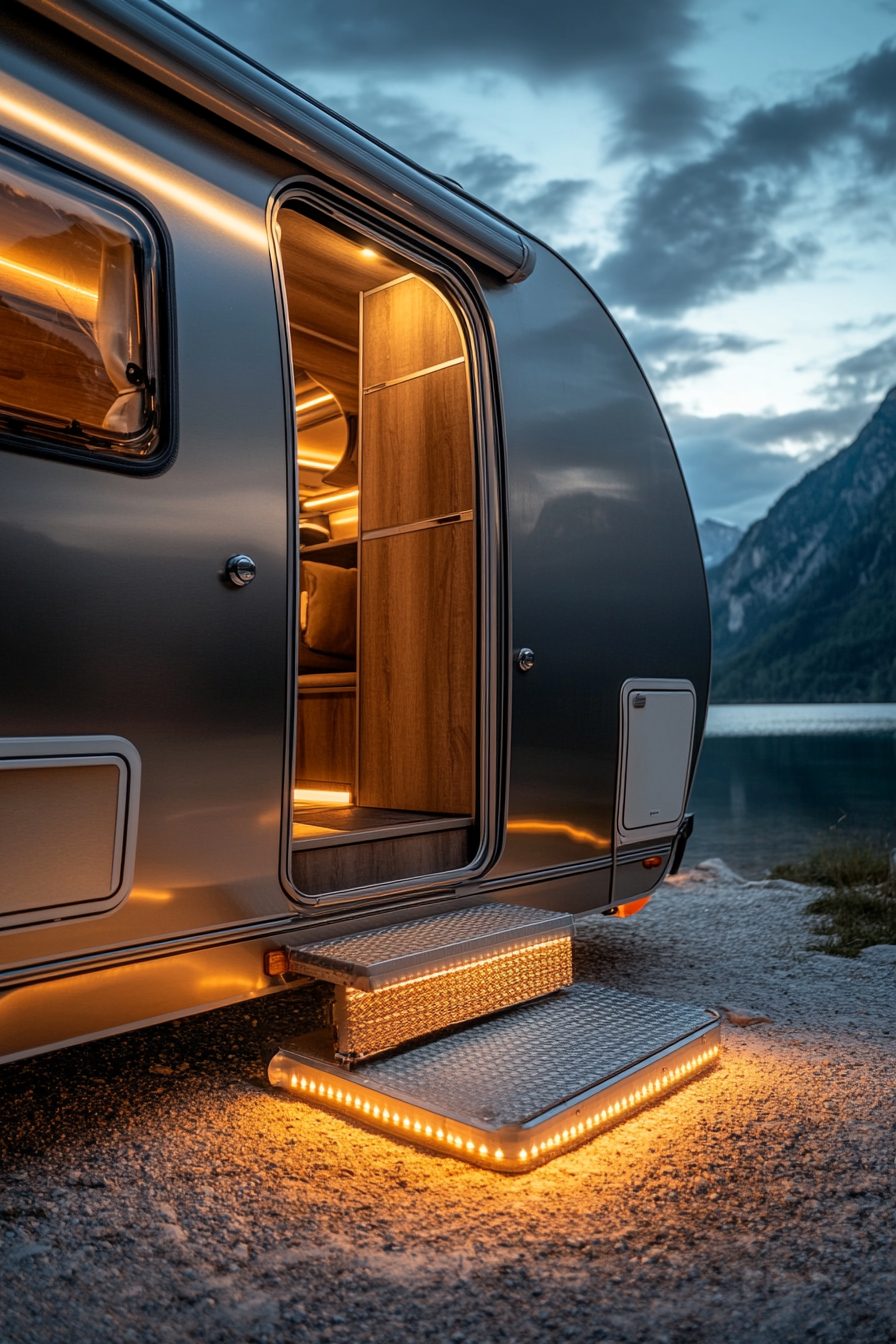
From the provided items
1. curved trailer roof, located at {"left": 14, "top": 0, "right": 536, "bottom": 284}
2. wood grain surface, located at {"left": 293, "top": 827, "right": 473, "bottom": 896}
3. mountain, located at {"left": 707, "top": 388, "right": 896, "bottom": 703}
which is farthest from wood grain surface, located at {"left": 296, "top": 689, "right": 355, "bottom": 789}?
mountain, located at {"left": 707, "top": 388, "right": 896, "bottom": 703}

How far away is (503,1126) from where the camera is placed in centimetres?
197

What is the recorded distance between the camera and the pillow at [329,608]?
398 cm

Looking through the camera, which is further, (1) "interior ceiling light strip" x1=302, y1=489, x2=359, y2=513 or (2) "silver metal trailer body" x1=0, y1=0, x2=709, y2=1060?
(1) "interior ceiling light strip" x1=302, y1=489, x2=359, y2=513

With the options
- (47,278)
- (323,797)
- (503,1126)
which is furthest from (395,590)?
(503,1126)

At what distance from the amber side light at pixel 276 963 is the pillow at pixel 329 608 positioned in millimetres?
1845

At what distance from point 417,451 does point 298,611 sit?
123 cm

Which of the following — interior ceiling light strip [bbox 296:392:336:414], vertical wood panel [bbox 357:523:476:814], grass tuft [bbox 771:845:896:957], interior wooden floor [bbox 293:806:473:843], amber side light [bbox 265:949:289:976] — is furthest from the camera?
grass tuft [bbox 771:845:896:957]

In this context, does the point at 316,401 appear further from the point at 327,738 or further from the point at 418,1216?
the point at 418,1216

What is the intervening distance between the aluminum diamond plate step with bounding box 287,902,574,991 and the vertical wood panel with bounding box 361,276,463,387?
188 cm

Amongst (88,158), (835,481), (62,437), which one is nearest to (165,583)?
(62,437)

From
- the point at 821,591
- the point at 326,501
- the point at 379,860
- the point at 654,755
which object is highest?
the point at 821,591

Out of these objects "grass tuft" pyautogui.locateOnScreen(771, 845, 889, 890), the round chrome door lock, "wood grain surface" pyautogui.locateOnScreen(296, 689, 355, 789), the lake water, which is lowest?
the lake water

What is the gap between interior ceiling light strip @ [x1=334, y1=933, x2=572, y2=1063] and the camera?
2.29m

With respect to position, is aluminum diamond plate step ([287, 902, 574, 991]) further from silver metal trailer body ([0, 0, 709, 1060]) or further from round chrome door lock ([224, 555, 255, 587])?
round chrome door lock ([224, 555, 255, 587])
